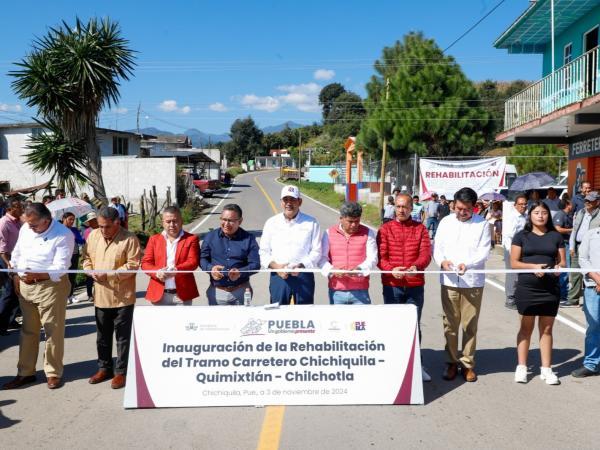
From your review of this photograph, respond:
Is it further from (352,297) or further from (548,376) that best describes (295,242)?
(548,376)

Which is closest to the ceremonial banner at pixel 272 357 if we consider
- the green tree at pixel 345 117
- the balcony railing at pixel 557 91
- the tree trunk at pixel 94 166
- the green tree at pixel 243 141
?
the balcony railing at pixel 557 91

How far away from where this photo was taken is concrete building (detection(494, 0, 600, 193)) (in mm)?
13805

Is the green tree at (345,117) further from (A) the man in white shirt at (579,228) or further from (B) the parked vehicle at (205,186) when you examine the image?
(A) the man in white shirt at (579,228)

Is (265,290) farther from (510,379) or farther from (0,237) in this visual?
(510,379)

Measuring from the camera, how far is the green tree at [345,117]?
91812 mm

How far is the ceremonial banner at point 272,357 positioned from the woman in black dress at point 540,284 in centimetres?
127

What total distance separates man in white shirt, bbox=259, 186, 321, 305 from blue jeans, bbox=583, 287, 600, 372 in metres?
2.77

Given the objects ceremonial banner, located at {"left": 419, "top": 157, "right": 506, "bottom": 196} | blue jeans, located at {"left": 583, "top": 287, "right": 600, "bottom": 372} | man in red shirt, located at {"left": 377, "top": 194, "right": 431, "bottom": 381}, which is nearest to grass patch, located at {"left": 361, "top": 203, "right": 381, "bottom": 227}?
ceremonial banner, located at {"left": 419, "top": 157, "right": 506, "bottom": 196}

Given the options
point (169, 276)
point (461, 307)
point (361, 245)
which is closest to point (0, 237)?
point (169, 276)

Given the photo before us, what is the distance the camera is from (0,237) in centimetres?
738

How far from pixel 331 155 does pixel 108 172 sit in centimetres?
6075

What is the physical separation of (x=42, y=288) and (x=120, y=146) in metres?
34.1

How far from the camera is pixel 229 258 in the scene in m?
5.70

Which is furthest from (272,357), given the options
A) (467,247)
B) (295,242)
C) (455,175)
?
(455,175)
